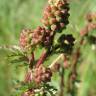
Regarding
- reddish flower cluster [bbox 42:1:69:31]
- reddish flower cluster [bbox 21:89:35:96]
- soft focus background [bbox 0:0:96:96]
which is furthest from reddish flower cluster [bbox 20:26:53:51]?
soft focus background [bbox 0:0:96:96]

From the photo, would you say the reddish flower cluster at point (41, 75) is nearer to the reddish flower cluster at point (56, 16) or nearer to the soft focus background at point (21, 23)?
the reddish flower cluster at point (56, 16)

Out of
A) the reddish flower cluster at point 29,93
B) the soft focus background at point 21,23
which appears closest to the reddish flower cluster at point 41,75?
the reddish flower cluster at point 29,93

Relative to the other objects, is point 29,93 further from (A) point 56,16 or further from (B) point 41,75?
(A) point 56,16

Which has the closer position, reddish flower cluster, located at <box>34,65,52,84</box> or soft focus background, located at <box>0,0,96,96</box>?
reddish flower cluster, located at <box>34,65,52,84</box>

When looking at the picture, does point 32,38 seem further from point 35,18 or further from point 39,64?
point 35,18

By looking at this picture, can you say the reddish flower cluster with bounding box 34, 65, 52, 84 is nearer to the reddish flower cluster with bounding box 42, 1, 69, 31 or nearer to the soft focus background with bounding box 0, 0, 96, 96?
the reddish flower cluster with bounding box 42, 1, 69, 31

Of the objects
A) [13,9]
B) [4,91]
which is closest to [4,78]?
[4,91]

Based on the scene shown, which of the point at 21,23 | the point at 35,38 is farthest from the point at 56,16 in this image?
the point at 21,23
